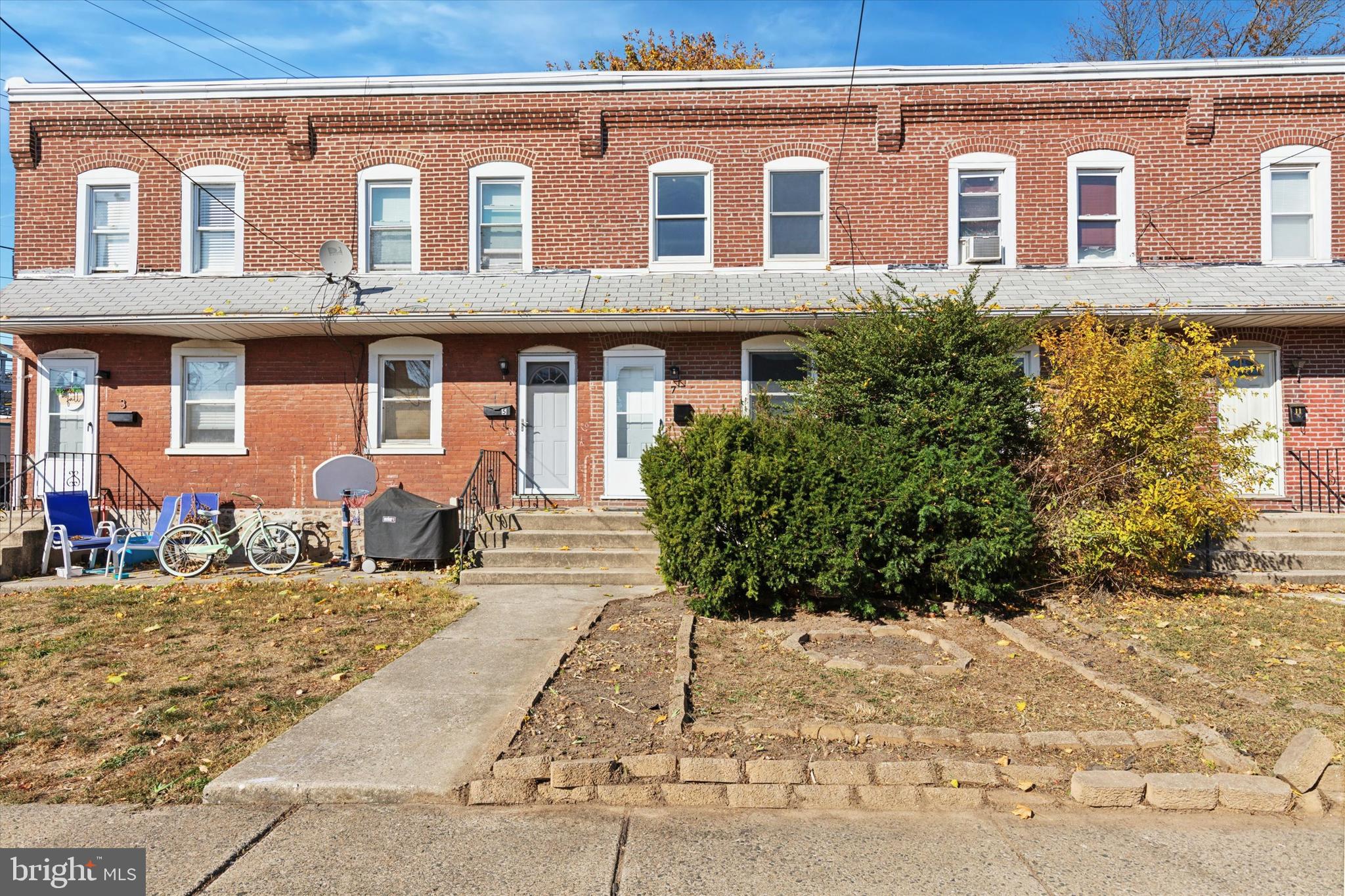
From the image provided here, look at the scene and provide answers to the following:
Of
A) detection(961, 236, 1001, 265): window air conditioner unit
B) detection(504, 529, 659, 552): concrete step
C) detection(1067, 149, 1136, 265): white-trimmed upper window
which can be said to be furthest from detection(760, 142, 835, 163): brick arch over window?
detection(504, 529, 659, 552): concrete step

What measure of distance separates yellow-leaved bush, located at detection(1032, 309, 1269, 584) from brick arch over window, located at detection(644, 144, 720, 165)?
679 centimetres

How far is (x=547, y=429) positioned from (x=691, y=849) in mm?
9498

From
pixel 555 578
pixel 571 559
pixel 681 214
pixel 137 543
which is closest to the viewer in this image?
pixel 555 578

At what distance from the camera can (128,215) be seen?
1344cm

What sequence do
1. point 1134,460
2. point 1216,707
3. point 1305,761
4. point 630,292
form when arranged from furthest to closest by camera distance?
point 630,292, point 1134,460, point 1216,707, point 1305,761

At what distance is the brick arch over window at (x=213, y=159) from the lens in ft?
43.9

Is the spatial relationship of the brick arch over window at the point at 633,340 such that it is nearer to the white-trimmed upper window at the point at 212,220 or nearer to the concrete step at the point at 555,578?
the concrete step at the point at 555,578

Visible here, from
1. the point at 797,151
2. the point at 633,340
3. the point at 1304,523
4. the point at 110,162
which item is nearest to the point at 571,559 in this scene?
the point at 633,340

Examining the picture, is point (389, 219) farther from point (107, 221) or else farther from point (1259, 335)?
point (1259, 335)

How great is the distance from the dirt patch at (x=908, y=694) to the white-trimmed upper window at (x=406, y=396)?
732 centimetres

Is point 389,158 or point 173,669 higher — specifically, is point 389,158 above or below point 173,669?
above

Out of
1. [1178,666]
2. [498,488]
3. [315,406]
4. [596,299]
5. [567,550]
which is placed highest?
[596,299]

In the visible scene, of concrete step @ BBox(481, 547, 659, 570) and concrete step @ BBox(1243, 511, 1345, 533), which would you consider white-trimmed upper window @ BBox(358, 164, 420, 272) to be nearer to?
concrete step @ BBox(481, 547, 659, 570)

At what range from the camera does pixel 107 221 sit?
530 inches
